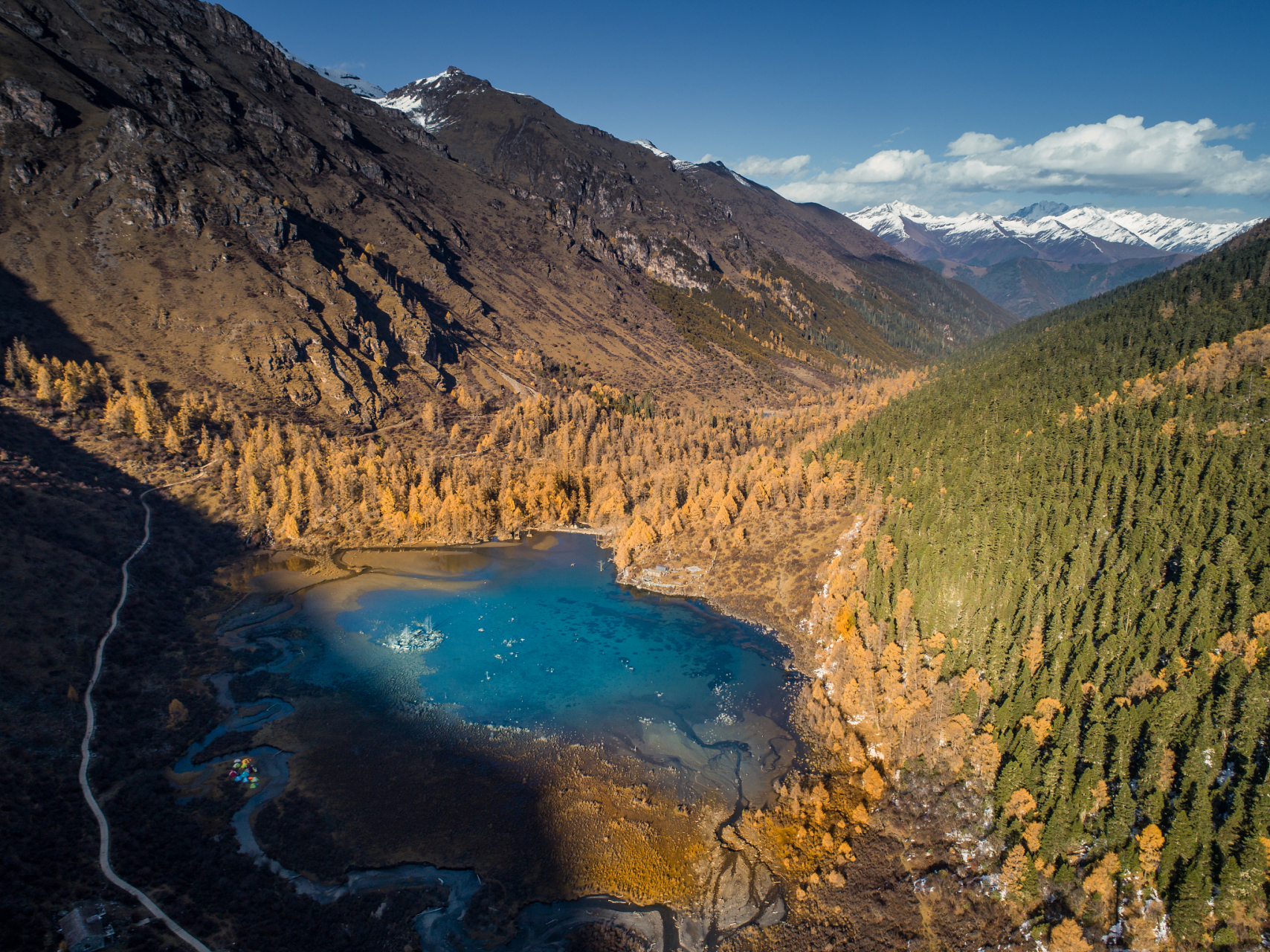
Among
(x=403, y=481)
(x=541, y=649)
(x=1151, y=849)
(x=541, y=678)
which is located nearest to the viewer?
(x=1151, y=849)

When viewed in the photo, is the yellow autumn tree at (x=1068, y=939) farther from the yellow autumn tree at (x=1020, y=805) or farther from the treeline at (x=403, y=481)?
the treeline at (x=403, y=481)

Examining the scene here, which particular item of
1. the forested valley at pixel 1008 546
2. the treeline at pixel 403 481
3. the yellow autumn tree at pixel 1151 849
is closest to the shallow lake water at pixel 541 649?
the forested valley at pixel 1008 546

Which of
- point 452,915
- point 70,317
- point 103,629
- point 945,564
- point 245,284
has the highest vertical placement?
point 245,284

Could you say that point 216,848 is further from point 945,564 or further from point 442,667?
point 945,564

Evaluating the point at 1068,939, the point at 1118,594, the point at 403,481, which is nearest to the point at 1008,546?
the point at 1118,594

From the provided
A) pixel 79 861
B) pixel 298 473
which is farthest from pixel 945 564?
pixel 298 473

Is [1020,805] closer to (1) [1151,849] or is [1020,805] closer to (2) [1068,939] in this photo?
(1) [1151,849]
